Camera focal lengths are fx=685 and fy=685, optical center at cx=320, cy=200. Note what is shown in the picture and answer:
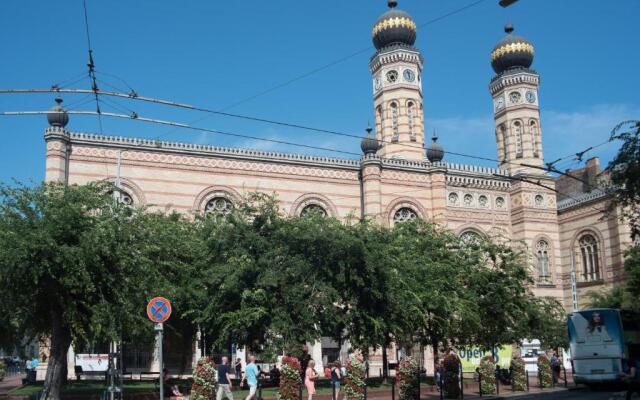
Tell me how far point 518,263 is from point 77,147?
20.0 meters

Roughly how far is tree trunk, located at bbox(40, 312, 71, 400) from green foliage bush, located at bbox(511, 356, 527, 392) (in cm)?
1373

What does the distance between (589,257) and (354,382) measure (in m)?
30.3

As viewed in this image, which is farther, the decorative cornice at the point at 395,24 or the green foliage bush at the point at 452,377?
the decorative cornice at the point at 395,24

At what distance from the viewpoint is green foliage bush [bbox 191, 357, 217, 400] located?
1548cm

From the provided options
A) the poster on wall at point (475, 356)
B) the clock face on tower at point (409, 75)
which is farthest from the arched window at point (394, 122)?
the poster on wall at point (475, 356)

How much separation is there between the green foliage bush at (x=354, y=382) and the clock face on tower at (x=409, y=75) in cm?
2890

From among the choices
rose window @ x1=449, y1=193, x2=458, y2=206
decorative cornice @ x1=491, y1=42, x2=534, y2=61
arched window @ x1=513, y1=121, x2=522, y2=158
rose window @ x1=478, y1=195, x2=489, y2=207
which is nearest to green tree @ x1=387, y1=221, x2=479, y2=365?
rose window @ x1=449, y1=193, x2=458, y2=206

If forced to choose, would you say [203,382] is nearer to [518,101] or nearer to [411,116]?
[411,116]

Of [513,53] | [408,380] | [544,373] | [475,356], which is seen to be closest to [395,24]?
[513,53]

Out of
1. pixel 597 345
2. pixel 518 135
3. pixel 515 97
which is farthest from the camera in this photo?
pixel 515 97

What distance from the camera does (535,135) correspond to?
43.5 meters

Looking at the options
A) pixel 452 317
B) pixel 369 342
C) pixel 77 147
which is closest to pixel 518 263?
pixel 452 317

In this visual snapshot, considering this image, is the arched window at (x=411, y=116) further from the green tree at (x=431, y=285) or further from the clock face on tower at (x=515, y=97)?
the green tree at (x=431, y=285)

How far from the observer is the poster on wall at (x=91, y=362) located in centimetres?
2902
